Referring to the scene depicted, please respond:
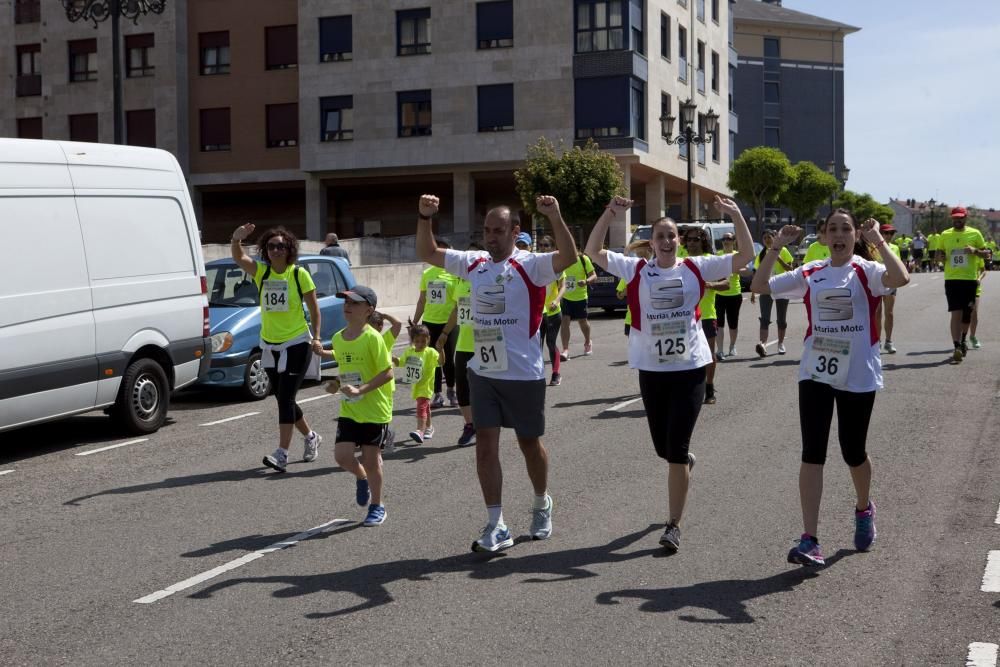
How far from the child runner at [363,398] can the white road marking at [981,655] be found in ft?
11.5

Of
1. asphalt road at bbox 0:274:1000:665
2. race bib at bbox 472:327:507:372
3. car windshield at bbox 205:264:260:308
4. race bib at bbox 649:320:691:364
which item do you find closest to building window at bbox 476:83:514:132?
car windshield at bbox 205:264:260:308

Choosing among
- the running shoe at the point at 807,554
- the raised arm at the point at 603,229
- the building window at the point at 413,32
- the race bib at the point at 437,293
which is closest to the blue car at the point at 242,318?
the race bib at the point at 437,293

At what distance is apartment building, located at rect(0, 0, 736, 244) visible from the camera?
1735 inches

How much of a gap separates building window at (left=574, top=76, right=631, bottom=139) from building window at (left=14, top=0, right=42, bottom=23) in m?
24.0

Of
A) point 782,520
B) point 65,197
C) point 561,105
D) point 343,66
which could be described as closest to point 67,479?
point 65,197

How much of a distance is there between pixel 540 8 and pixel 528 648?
41.5m

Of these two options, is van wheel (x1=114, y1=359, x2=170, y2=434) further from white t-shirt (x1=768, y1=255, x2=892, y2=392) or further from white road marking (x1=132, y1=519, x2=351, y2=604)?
white t-shirt (x1=768, y1=255, x2=892, y2=392)

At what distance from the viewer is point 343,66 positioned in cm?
4669

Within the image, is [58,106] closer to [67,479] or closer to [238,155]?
[238,155]

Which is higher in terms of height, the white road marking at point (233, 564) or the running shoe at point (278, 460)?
the running shoe at point (278, 460)

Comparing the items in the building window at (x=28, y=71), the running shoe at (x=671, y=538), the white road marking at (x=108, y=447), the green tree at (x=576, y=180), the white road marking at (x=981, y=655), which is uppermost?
the building window at (x=28, y=71)

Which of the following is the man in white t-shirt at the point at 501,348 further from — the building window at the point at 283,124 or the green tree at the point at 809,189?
the green tree at the point at 809,189

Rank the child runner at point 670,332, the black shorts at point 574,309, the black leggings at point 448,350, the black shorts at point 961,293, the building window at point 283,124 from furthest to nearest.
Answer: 1. the building window at point 283,124
2. the black shorts at point 574,309
3. the black shorts at point 961,293
4. the black leggings at point 448,350
5. the child runner at point 670,332

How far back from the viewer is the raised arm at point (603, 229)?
640 cm
